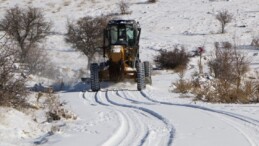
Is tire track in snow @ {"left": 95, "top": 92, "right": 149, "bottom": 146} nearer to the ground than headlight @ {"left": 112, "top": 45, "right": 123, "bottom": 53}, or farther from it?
nearer to the ground

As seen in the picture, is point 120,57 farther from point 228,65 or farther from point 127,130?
point 127,130

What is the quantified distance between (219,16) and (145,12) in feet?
27.8

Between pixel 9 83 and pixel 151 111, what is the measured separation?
11.6 feet

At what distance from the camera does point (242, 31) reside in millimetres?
38562

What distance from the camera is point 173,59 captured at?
101 ft

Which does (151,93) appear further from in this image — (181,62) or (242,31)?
(242,31)

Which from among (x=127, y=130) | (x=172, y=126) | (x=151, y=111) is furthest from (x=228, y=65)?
(x=127, y=130)

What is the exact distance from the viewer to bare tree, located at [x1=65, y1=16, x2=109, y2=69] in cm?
3369

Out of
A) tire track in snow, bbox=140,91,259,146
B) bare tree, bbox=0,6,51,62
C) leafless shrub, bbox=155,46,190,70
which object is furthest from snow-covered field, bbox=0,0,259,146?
bare tree, bbox=0,6,51,62

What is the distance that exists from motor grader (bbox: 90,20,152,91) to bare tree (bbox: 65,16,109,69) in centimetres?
1056

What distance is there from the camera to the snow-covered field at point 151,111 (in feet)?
29.4

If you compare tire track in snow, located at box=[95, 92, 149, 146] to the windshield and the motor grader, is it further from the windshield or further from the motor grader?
the windshield

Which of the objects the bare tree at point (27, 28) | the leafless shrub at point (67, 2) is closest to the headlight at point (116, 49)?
the bare tree at point (27, 28)

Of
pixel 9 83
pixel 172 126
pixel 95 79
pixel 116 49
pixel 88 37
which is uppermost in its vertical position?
pixel 88 37
